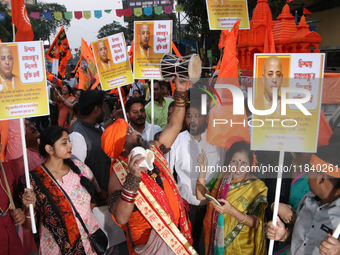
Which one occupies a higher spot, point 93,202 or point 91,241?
point 93,202

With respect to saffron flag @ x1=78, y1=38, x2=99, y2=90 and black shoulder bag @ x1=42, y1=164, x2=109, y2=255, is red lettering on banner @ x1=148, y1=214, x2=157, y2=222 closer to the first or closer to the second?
black shoulder bag @ x1=42, y1=164, x2=109, y2=255

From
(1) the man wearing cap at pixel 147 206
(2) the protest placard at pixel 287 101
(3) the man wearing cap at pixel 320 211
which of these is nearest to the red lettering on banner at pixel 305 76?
(2) the protest placard at pixel 287 101

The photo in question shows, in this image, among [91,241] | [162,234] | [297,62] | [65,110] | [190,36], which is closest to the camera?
[297,62]

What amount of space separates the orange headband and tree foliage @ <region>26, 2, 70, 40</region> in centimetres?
2208

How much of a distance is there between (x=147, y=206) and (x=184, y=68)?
3.81 feet

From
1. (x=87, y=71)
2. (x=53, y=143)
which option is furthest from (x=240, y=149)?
(x=87, y=71)

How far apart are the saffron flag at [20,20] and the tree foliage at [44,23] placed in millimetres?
19526

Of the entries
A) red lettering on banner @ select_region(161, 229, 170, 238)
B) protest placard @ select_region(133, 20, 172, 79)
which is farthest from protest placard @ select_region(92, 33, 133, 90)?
red lettering on banner @ select_region(161, 229, 170, 238)

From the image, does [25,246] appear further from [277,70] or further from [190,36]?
[190,36]

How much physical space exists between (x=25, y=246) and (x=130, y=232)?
154cm

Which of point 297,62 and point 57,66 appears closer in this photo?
point 297,62

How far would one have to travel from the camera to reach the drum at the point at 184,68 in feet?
7.20

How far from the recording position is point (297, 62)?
1666 millimetres

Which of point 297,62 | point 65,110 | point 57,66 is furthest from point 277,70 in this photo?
point 57,66
